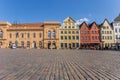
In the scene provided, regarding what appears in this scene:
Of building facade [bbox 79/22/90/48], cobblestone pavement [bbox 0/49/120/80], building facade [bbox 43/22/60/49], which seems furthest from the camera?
building facade [bbox 79/22/90/48]

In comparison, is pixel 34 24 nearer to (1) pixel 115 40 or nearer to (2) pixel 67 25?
(2) pixel 67 25

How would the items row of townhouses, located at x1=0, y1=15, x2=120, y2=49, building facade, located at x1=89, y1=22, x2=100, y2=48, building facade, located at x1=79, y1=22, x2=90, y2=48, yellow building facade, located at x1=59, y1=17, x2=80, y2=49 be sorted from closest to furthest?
row of townhouses, located at x1=0, y1=15, x2=120, y2=49
yellow building facade, located at x1=59, y1=17, x2=80, y2=49
building facade, located at x1=79, y1=22, x2=90, y2=48
building facade, located at x1=89, y1=22, x2=100, y2=48

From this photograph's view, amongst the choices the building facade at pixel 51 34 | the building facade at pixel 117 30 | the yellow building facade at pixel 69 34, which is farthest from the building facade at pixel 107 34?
the building facade at pixel 51 34

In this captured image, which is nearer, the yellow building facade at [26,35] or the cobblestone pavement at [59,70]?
Result: the cobblestone pavement at [59,70]

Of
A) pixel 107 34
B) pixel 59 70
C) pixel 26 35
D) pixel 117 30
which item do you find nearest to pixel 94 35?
pixel 107 34

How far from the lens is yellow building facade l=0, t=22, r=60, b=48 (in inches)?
2813

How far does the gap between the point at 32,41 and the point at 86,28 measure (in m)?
23.7

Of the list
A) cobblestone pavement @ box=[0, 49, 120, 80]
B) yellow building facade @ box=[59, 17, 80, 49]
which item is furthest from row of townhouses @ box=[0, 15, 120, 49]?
cobblestone pavement @ box=[0, 49, 120, 80]

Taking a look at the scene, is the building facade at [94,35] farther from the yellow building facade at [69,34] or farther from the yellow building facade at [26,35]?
the yellow building facade at [26,35]

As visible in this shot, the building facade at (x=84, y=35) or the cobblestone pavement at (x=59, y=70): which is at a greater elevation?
the building facade at (x=84, y=35)

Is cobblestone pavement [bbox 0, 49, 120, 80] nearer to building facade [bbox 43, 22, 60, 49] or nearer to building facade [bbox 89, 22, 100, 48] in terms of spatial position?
building facade [bbox 43, 22, 60, 49]

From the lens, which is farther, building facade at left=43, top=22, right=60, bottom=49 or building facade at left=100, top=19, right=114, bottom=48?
building facade at left=100, top=19, right=114, bottom=48

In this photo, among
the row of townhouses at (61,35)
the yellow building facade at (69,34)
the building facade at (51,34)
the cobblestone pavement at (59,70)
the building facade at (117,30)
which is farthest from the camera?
the building facade at (117,30)

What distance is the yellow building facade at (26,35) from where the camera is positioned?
7144 cm
